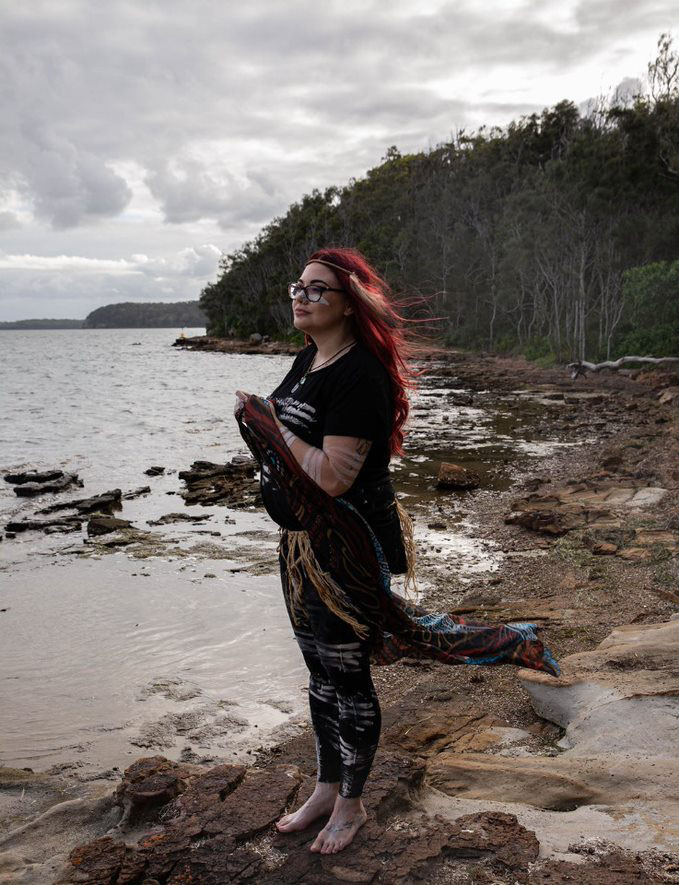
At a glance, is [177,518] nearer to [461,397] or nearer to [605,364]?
[461,397]

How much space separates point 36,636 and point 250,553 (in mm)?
2649

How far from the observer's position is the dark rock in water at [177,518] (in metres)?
9.93

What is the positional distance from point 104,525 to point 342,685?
7479 mm

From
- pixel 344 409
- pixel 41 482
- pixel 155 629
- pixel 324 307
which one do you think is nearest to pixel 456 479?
pixel 155 629

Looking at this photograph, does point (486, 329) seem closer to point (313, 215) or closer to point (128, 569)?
point (313, 215)

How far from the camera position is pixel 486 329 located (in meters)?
50.9

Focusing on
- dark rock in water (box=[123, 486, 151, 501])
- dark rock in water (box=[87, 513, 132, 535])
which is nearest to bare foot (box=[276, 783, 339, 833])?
dark rock in water (box=[87, 513, 132, 535])

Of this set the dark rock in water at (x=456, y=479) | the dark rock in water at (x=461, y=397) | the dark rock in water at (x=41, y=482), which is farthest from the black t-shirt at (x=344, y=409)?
the dark rock in water at (x=461, y=397)

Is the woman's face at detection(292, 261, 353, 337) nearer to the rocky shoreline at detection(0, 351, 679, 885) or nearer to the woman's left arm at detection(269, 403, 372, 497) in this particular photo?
the woman's left arm at detection(269, 403, 372, 497)

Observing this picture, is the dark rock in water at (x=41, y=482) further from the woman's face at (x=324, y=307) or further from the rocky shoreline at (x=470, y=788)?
the woman's face at (x=324, y=307)

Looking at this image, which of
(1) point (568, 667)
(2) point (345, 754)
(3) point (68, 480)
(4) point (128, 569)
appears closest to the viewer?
(2) point (345, 754)

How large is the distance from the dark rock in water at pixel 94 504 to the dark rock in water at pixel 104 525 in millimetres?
903

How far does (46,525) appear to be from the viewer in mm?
9836

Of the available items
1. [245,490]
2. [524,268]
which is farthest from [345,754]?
[524,268]
